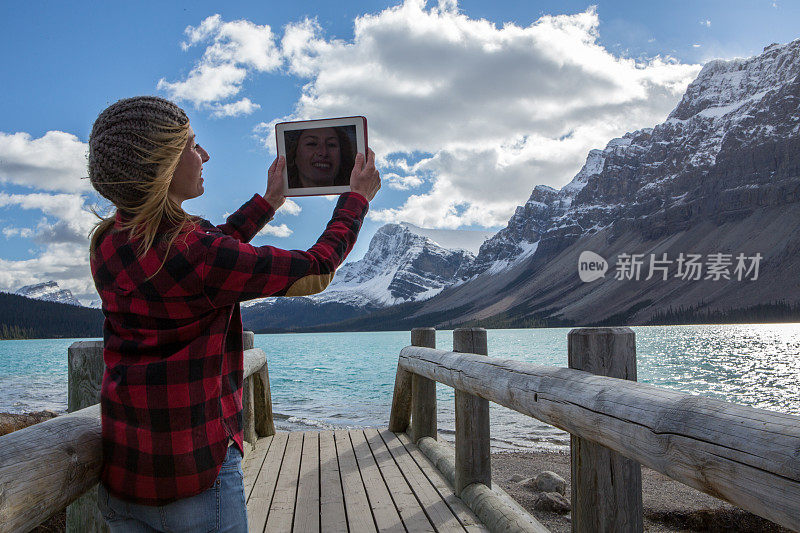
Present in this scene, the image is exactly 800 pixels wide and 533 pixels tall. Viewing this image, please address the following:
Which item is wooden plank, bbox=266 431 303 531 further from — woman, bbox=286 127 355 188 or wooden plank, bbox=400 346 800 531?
woman, bbox=286 127 355 188

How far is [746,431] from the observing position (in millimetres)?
1474

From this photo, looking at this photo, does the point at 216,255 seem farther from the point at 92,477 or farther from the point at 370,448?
the point at 370,448

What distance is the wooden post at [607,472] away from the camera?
2.50m

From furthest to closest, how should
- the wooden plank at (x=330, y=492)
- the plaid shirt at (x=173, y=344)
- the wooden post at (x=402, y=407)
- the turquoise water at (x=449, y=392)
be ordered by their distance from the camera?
the turquoise water at (x=449, y=392)
the wooden post at (x=402, y=407)
the wooden plank at (x=330, y=492)
the plaid shirt at (x=173, y=344)

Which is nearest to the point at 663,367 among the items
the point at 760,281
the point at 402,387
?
the point at 402,387

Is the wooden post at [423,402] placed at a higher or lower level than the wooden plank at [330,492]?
higher

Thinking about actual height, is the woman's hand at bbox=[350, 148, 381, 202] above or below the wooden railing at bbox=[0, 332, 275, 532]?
above

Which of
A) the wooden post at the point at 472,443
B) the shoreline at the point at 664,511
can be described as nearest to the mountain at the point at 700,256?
the shoreline at the point at 664,511

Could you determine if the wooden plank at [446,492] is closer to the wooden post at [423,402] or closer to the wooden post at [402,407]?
the wooden post at [423,402]

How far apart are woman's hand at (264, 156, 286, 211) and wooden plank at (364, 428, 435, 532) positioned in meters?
2.39

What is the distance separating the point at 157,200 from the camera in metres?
1.54

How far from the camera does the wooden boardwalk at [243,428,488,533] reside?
3.71 meters

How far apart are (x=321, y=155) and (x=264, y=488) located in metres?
3.42

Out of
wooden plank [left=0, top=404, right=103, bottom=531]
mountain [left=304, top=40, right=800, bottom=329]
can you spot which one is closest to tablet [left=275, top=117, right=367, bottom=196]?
wooden plank [left=0, top=404, right=103, bottom=531]
